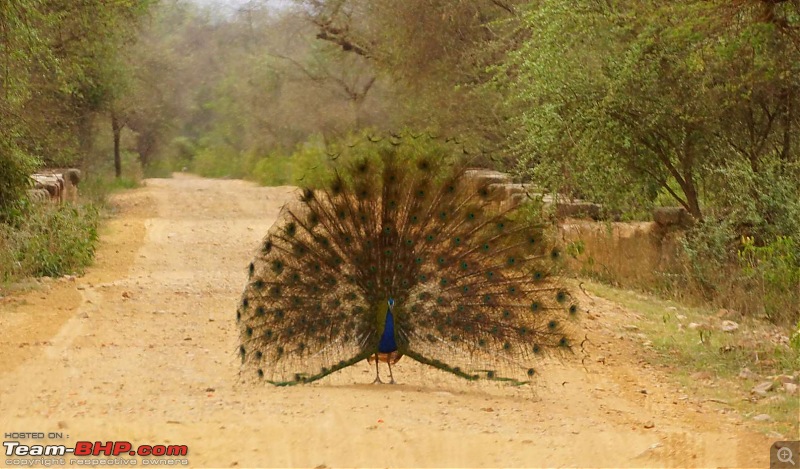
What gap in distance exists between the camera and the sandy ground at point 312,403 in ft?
18.8

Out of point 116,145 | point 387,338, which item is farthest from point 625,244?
point 116,145

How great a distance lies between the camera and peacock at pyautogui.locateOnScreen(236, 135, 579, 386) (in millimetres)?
7691

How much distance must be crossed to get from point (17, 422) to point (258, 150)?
3911cm

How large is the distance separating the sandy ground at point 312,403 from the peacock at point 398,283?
0.30 meters

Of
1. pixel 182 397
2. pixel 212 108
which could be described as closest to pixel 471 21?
pixel 182 397

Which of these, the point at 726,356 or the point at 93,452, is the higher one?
the point at 726,356

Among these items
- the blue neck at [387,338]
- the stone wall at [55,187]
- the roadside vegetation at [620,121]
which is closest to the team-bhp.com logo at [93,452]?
the blue neck at [387,338]

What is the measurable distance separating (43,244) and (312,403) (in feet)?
26.9

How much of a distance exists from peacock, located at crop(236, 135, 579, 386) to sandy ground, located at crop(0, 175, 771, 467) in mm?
305

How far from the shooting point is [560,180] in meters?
14.2

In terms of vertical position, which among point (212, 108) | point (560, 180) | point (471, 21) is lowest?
point (560, 180)

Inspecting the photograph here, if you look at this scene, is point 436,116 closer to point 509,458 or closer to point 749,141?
point 749,141

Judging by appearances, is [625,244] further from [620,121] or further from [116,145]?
[116,145]

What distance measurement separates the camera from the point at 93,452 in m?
5.57
